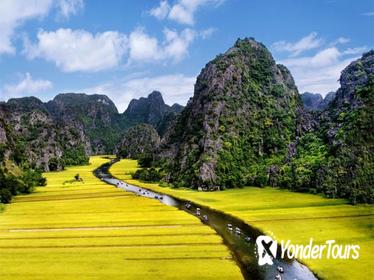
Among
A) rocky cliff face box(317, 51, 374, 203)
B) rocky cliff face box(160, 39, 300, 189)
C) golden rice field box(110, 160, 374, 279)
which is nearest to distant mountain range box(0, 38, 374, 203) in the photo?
rocky cliff face box(317, 51, 374, 203)

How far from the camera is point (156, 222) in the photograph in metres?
83.3

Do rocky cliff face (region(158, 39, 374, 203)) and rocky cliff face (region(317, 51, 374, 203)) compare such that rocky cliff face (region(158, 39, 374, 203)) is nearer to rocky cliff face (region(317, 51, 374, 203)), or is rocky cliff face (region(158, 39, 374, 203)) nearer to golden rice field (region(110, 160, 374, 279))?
rocky cliff face (region(317, 51, 374, 203))

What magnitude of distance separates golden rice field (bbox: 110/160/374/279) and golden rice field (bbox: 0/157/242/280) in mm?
10336

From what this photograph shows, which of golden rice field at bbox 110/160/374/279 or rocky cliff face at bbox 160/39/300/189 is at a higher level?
rocky cliff face at bbox 160/39/300/189

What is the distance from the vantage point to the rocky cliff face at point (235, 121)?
457 ft

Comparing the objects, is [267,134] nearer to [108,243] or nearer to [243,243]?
[243,243]

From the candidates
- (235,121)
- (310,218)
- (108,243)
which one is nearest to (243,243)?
(310,218)

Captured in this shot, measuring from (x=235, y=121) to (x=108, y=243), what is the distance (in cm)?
9688

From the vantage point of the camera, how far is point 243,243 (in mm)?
66750

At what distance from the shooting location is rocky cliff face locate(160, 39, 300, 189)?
139250mm

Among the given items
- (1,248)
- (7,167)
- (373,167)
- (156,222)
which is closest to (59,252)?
(1,248)

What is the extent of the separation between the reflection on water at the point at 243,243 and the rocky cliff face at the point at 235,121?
27.0 m

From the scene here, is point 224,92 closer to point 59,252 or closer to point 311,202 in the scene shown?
point 311,202

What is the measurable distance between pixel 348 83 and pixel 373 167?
5372 cm
